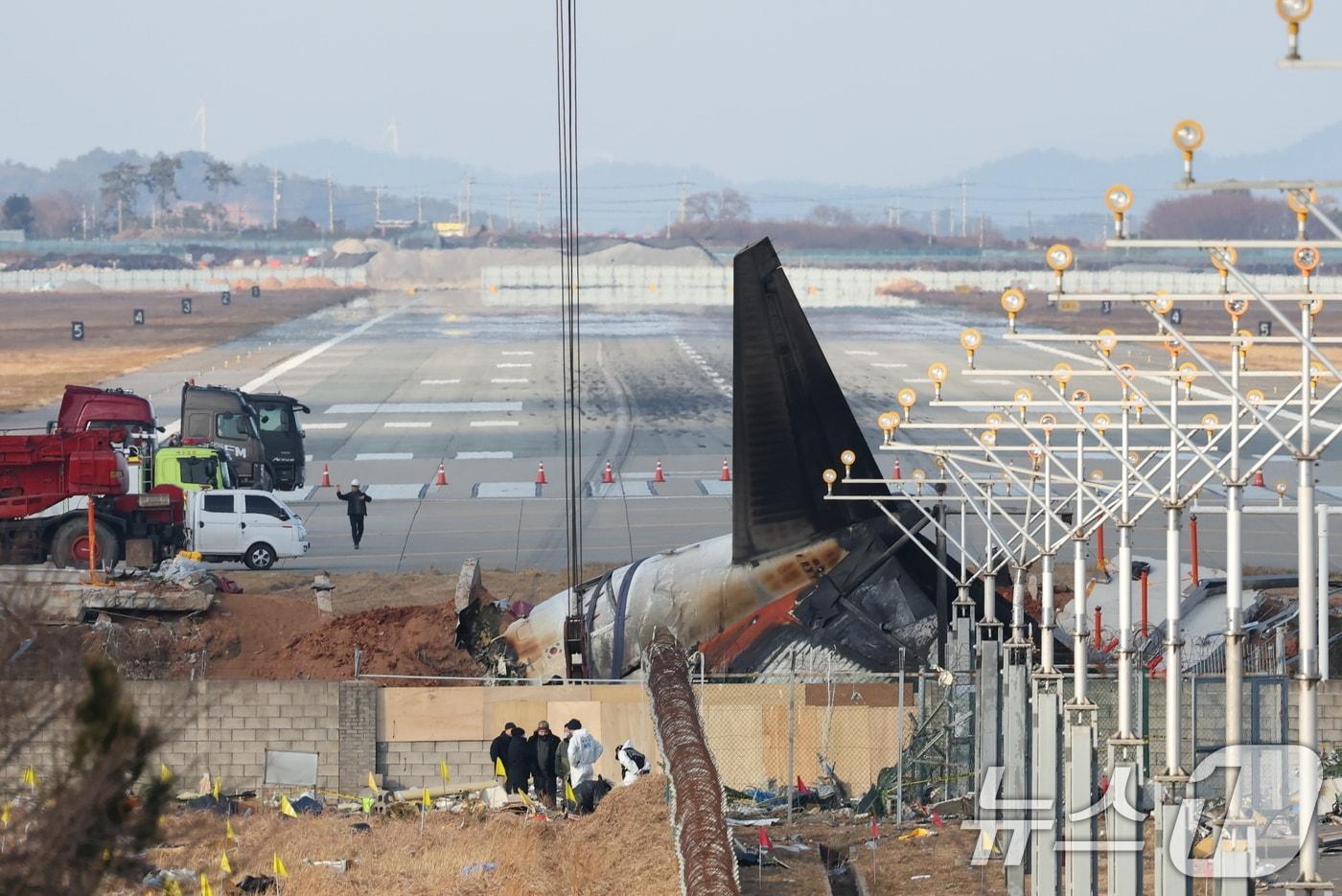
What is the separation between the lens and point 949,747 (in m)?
28.5

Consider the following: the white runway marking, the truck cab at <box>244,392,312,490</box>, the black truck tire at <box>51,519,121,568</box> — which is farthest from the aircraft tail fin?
the white runway marking

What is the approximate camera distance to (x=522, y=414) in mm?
81688

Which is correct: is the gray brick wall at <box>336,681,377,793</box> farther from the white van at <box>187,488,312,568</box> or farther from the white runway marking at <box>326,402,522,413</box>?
the white runway marking at <box>326,402,522,413</box>

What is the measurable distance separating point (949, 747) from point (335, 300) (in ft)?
547

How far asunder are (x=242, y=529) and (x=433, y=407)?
36.8m

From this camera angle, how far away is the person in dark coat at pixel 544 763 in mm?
27656

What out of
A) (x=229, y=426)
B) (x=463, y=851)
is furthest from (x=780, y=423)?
(x=229, y=426)

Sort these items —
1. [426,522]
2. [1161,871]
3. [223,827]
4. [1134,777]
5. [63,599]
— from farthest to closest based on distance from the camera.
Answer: [426,522] < [63,599] < [223,827] < [1134,777] < [1161,871]

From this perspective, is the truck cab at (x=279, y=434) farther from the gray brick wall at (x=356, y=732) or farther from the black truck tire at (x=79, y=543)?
the gray brick wall at (x=356, y=732)


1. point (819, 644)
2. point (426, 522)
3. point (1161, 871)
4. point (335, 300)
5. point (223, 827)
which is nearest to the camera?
point (1161, 871)

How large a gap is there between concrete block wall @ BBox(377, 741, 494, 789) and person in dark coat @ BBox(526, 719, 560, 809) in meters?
2.11

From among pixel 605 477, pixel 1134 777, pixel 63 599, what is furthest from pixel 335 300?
pixel 1134 777

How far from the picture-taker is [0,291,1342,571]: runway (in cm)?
5272

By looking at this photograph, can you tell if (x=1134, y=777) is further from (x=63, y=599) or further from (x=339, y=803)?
(x=63, y=599)
